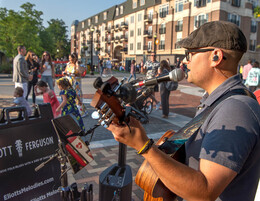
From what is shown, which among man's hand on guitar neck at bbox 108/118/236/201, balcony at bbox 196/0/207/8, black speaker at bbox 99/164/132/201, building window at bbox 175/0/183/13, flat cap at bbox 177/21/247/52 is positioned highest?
building window at bbox 175/0/183/13

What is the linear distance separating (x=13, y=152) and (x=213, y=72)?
2121 mm

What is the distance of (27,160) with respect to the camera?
7.86 feet

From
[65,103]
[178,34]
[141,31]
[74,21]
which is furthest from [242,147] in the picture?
[74,21]

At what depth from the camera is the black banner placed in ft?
7.26

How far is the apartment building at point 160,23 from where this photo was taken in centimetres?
3319

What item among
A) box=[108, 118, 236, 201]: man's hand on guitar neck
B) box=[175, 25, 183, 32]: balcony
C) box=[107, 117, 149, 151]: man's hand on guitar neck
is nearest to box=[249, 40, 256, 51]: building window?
box=[175, 25, 183, 32]: balcony

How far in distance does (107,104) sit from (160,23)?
148 feet

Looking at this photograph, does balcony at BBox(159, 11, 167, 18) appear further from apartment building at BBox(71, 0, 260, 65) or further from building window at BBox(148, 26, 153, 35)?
building window at BBox(148, 26, 153, 35)

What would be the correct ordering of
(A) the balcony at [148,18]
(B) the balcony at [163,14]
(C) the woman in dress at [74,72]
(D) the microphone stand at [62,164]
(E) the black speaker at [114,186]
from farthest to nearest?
1. (A) the balcony at [148,18]
2. (B) the balcony at [163,14]
3. (C) the woman in dress at [74,72]
4. (E) the black speaker at [114,186]
5. (D) the microphone stand at [62,164]

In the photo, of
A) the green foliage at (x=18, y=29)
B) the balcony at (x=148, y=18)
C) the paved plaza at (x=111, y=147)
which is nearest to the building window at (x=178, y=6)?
the balcony at (x=148, y=18)

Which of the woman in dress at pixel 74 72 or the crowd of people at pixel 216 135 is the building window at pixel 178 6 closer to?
the woman in dress at pixel 74 72

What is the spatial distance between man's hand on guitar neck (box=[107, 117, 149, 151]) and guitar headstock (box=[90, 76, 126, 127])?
0.04m

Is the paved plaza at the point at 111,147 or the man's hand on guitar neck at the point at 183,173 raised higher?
the man's hand on guitar neck at the point at 183,173

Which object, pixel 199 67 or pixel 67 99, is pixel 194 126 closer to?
pixel 199 67
